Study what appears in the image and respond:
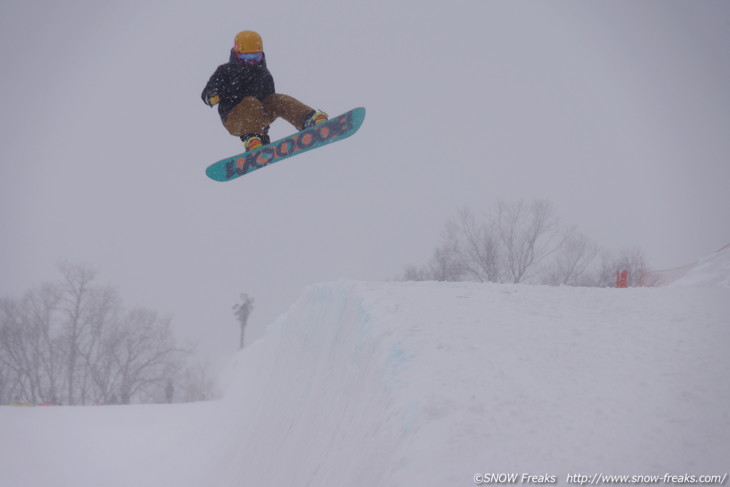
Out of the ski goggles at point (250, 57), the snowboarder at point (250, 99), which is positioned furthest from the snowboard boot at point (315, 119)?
the ski goggles at point (250, 57)

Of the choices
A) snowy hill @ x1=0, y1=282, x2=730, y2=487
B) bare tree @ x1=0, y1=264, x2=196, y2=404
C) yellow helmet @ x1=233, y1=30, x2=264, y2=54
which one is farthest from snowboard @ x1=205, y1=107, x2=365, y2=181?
bare tree @ x1=0, y1=264, x2=196, y2=404

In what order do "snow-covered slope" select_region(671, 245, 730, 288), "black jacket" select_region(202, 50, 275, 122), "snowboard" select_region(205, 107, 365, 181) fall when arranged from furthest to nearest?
"snowboard" select_region(205, 107, 365, 181) → "snow-covered slope" select_region(671, 245, 730, 288) → "black jacket" select_region(202, 50, 275, 122)

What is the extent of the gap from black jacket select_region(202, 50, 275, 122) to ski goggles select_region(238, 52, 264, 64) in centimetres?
7

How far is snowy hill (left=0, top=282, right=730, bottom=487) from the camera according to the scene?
8.63 ft

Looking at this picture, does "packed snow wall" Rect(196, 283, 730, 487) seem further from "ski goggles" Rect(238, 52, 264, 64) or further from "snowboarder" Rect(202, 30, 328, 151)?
"ski goggles" Rect(238, 52, 264, 64)

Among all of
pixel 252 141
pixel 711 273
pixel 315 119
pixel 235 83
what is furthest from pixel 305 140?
pixel 711 273

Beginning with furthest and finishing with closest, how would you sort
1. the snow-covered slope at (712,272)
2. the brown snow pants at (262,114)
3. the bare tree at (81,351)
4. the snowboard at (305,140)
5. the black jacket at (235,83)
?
the bare tree at (81,351) → the snowboard at (305,140) → the snow-covered slope at (712,272) → the brown snow pants at (262,114) → the black jacket at (235,83)

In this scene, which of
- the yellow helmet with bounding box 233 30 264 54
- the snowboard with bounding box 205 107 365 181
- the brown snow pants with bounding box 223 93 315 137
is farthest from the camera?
the snowboard with bounding box 205 107 365 181

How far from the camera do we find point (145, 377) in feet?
109

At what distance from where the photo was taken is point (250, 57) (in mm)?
5527

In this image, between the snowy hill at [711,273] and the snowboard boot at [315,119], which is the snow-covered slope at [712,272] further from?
the snowboard boot at [315,119]

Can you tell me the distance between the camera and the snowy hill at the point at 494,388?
263 cm

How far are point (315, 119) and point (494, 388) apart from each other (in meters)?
4.67

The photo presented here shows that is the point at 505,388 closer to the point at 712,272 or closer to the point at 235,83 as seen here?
the point at 235,83
